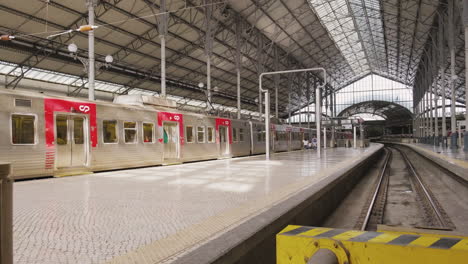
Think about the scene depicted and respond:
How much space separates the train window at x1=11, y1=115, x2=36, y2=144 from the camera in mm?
9938

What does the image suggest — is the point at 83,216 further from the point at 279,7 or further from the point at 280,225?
the point at 279,7

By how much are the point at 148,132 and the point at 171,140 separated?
189cm

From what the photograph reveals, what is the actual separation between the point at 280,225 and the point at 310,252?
2.21 meters

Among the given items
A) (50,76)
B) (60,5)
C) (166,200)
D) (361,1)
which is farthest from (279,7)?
(166,200)

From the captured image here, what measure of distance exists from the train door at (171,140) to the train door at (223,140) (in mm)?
4442

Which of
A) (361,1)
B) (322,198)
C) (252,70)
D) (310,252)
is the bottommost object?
(322,198)

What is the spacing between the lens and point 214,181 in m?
9.30

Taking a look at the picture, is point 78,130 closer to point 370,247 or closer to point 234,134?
point 370,247

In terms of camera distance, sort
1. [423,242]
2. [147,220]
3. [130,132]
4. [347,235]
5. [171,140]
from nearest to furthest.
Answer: [423,242] < [347,235] < [147,220] < [130,132] < [171,140]

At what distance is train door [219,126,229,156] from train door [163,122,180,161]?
4442mm

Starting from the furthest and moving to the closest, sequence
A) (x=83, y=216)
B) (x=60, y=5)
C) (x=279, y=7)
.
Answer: (x=279, y=7) → (x=60, y=5) → (x=83, y=216)

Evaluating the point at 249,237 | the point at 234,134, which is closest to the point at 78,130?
the point at 249,237

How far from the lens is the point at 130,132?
14.0 m

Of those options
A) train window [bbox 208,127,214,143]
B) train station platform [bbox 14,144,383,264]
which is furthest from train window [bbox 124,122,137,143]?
train window [bbox 208,127,214,143]
